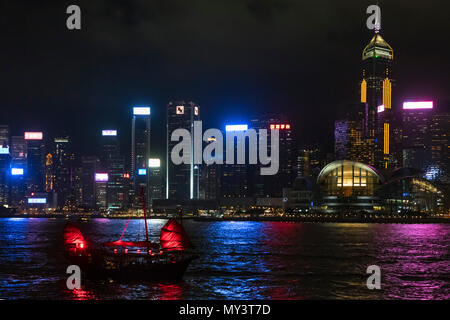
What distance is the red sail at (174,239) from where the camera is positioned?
59.4 meters

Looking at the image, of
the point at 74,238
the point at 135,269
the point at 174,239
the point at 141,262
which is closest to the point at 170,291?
the point at 135,269

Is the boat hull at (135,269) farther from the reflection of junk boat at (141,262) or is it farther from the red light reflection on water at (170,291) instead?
the red light reflection on water at (170,291)

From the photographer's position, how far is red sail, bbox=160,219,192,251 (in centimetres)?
5938

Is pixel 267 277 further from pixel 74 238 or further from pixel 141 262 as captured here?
pixel 74 238

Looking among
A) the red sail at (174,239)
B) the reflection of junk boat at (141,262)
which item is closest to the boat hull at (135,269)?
the reflection of junk boat at (141,262)

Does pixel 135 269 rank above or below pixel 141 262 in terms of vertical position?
below

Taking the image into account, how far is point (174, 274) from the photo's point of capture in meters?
57.0

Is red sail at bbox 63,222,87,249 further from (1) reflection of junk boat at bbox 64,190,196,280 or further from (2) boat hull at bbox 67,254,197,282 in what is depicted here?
(2) boat hull at bbox 67,254,197,282

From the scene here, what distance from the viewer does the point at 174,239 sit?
196ft
